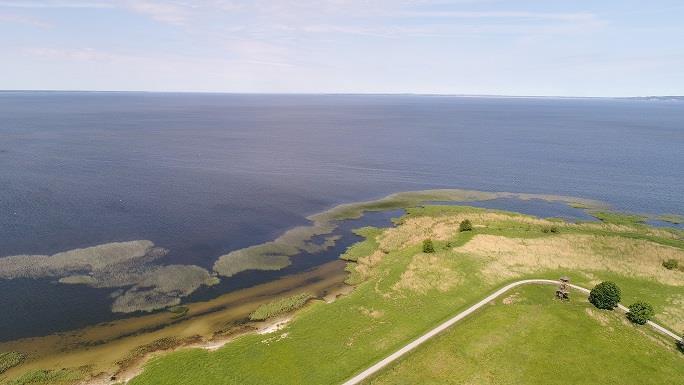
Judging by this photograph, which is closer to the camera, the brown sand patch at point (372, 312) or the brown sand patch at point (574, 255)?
the brown sand patch at point (372, 312)

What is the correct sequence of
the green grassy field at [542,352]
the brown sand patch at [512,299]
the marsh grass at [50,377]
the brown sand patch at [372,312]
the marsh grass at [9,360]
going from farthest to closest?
the brown sand patch at [512,299] < the brown sand patch at [372,312] < the marsh grass at [9,360] < the marsh grass at [50,377] < the green grassy field at [542,352]

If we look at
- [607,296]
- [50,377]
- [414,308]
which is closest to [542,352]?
[607,296]

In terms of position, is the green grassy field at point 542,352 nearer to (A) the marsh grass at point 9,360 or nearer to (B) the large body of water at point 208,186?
(B) the large body of water at point 208,186

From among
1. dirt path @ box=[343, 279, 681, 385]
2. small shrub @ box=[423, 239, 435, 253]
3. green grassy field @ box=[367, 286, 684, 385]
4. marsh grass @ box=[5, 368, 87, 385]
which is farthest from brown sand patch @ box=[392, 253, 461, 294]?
marsh grass @ box=[5, 368, 87, 385]

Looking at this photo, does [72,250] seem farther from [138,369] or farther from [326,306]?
[326,306]

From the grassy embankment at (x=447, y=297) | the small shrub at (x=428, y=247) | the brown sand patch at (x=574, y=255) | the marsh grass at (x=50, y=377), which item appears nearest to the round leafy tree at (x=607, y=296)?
the grassy embankment at (x=447, y=297)
